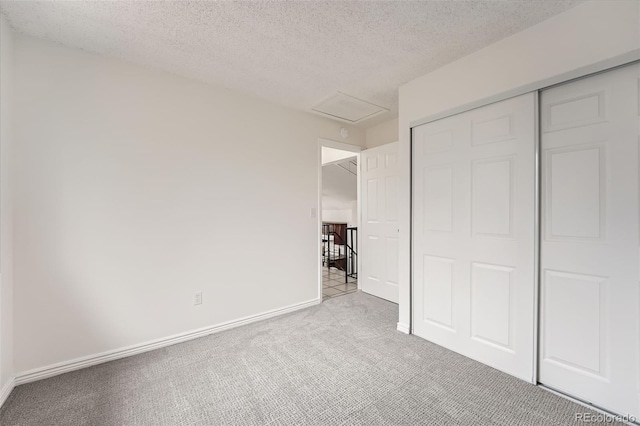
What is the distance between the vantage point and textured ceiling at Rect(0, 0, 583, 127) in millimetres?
1584

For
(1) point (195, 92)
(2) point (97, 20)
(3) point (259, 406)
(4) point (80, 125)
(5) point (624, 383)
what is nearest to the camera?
(5) point (624, 383)

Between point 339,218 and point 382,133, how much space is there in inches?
171

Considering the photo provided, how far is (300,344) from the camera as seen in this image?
230 centimetres

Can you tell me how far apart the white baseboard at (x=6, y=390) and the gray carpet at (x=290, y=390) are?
1.0 inches

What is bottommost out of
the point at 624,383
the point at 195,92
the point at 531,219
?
the point at 624,383

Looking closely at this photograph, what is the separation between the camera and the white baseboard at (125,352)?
1822 millimetres

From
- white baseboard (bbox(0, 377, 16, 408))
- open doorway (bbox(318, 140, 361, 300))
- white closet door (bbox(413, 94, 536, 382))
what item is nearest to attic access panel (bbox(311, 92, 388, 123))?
open doorway (bbox(318, 140, 361, 300))

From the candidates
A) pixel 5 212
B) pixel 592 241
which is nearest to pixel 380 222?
pixel 592 241

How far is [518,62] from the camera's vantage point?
5.91 ft

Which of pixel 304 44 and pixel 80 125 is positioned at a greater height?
pixel 304 44

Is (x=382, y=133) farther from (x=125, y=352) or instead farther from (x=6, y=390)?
(x=6, y=390)

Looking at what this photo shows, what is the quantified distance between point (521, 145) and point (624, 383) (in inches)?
59.1

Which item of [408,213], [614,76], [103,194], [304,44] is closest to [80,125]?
[103,194]

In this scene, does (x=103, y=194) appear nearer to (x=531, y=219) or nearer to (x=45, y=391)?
(x=45, y=391)
